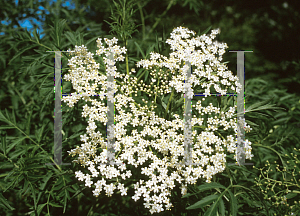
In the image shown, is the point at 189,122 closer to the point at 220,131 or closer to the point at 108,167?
the point at 220,131

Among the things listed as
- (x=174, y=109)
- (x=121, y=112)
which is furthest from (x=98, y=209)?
(x=174, y=109)

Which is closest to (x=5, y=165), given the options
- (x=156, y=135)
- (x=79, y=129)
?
(x=79, y=129)

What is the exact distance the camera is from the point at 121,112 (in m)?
1.49

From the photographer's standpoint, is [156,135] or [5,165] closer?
[156,135]

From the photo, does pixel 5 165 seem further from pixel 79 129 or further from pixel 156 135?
pixel 156 135

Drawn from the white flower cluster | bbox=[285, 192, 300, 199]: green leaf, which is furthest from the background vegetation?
the white flower cluster

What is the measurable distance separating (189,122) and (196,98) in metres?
0.28

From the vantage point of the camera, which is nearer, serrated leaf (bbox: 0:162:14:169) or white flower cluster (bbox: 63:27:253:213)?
white flower cluster (bbox: 63:27:253:213)

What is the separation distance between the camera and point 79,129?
1.86 m

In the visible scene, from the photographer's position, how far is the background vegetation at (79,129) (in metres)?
1.55

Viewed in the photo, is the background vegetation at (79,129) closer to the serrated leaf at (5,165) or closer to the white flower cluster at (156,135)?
the serrated leaf at (5,165)

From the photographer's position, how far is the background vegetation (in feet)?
5.10

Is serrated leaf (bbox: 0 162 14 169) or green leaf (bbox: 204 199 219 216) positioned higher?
serrated leaf (bbox: 0 162 14 169)

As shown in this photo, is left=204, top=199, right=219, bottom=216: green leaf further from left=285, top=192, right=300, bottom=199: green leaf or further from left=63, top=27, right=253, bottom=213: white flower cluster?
left=285, top=192, right=300, bottom=199: green leaf
